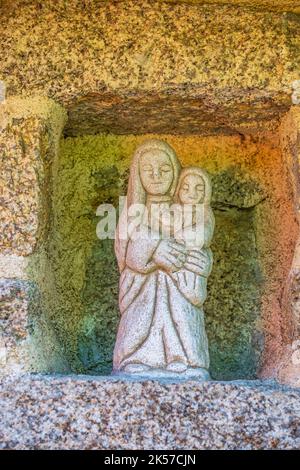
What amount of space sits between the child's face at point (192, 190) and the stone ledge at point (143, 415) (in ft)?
2.03

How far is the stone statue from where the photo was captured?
2.71m

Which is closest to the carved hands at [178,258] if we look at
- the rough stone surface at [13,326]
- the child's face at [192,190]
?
the child's face at [192,190]

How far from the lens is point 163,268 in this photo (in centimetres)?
280

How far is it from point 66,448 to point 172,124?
1132 millimetres

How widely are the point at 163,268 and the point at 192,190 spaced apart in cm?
26

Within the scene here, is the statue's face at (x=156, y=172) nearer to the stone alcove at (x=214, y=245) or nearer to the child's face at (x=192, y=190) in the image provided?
the child's face at (x=192, y=190)

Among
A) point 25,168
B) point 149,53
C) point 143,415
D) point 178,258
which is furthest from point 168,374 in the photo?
point 149,53

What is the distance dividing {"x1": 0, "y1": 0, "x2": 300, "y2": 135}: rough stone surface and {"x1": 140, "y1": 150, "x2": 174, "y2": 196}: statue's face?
0.54ft

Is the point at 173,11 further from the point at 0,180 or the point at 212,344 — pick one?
the point at 212,344

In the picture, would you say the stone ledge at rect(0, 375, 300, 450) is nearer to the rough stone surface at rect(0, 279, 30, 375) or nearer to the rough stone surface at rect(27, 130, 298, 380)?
the rough stone surface at rect(0, 279, 30, 375)

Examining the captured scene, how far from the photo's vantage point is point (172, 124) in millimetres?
3053

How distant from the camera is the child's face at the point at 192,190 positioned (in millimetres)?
2891

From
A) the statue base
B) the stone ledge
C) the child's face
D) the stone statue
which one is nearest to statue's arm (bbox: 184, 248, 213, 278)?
the stone statue

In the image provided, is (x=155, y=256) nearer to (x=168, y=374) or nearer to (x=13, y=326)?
(x=168, y=374)
